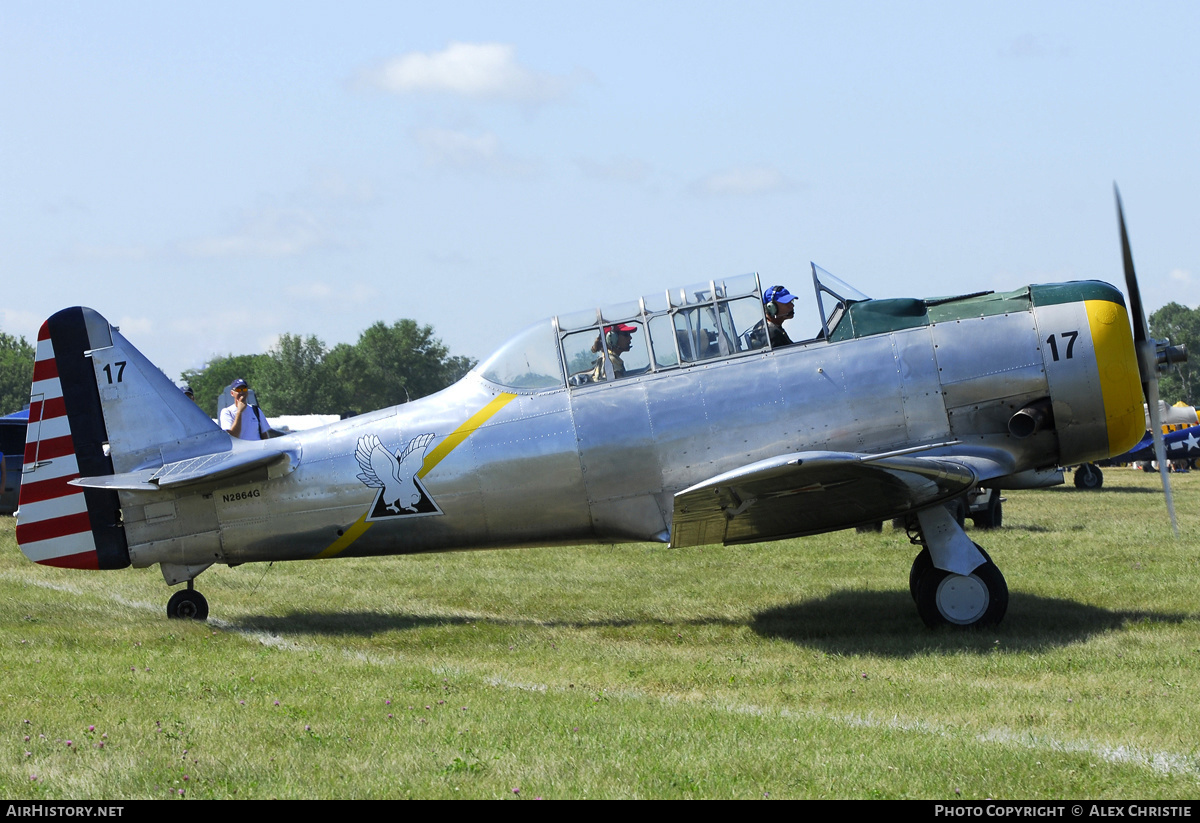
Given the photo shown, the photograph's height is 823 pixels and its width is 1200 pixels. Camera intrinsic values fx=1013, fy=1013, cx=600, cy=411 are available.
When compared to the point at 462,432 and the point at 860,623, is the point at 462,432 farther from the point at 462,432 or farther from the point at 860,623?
the point at 860,623

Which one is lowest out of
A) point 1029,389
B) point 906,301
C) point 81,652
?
point 81,652

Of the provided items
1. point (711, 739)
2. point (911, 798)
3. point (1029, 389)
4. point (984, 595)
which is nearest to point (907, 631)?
point (984, 595)

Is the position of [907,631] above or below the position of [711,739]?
below

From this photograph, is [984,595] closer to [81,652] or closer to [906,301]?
[906,301]

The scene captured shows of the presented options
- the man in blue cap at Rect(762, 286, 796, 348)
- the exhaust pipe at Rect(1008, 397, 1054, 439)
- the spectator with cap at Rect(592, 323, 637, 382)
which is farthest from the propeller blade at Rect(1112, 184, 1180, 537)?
the spectator with cap at Rect(592, 323, 637, 382)

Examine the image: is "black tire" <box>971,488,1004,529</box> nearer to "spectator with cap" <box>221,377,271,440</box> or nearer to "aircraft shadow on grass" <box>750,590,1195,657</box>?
"aircraft shadow on grass" <box>750,590,1195,657</box>

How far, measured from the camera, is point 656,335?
7684mm

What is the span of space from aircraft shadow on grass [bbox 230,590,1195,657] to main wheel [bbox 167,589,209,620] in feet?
0.99

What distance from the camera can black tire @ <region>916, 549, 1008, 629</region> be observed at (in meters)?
7.25

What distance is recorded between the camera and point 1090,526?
1395 centimetres

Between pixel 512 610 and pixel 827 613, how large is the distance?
110 inches

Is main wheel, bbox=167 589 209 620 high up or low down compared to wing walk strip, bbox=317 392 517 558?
down

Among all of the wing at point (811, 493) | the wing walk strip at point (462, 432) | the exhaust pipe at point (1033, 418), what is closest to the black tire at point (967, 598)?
the wing at point (811, 493)

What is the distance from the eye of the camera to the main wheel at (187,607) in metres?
8.71
